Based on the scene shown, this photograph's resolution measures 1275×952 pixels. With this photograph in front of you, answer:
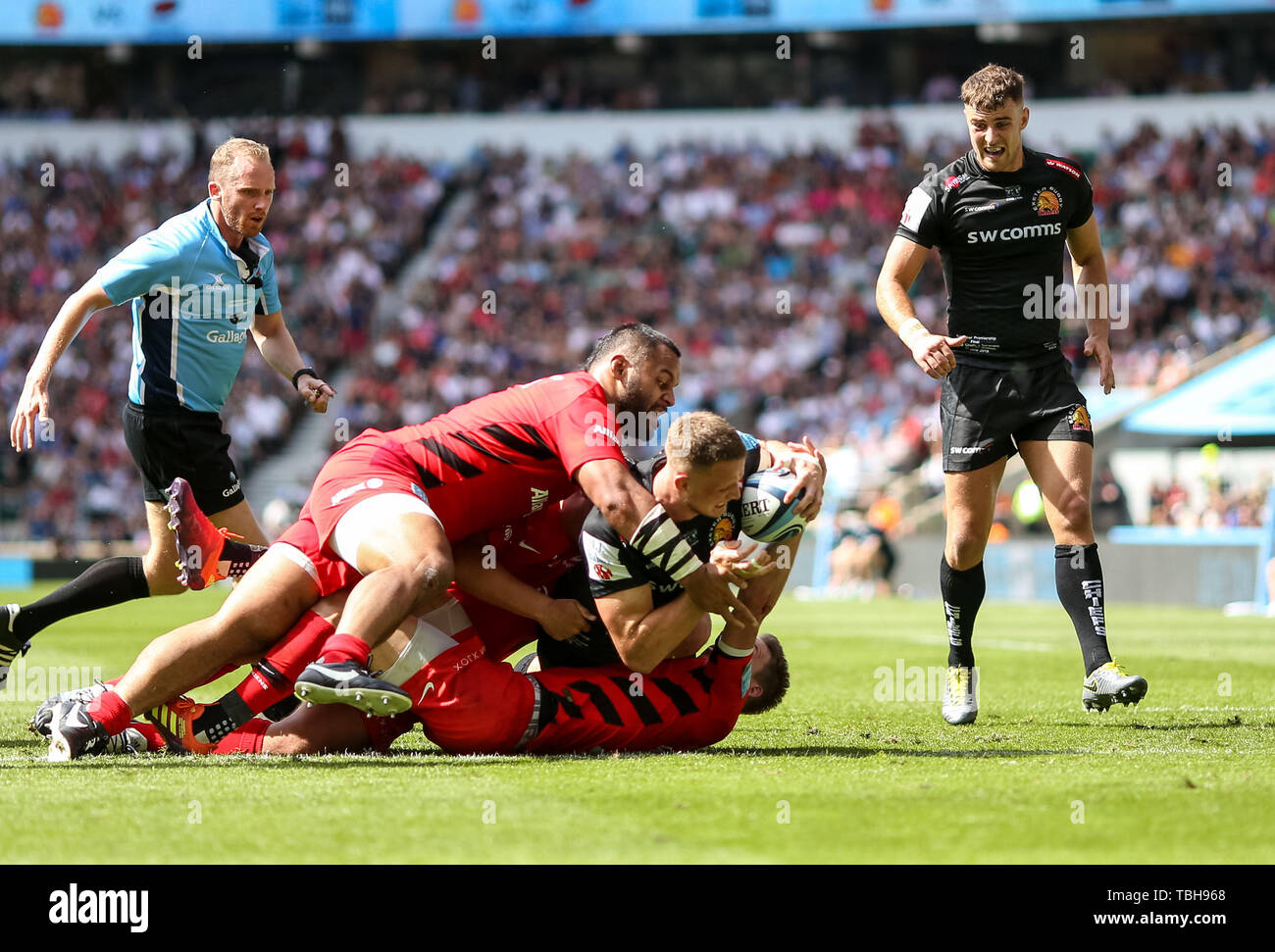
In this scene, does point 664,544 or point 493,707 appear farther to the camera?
point 493,707

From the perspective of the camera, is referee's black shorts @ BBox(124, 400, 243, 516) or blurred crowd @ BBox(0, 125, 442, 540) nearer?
referee's black shorts @ BBox(124, 400, 243, 516)

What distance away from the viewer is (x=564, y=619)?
18.8ft

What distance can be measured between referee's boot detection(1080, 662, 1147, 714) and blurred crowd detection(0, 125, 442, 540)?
2404 centimetres

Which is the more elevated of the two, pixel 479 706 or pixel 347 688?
pixel 347 688

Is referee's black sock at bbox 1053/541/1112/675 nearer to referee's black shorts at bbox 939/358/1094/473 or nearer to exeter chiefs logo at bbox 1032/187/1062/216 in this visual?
referee's black shorts at bbox 939/358/1094/473

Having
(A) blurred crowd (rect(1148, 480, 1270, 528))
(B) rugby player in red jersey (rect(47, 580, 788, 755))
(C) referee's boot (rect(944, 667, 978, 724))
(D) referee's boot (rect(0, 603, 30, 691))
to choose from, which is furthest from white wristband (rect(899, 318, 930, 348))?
(A) blurred crowd (rect(1148, 480, 1270, 528))

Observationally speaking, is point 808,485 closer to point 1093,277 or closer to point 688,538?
point 688,538

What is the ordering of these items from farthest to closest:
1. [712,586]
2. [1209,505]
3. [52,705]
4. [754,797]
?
[1209,505] → [52,705] → [712,586] → [754,797]

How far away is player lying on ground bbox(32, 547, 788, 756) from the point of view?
5602mm

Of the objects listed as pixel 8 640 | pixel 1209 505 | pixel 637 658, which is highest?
pixel 637 658

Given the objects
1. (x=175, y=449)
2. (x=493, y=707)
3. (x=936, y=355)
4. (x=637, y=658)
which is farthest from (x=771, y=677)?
(x=175, y=449)

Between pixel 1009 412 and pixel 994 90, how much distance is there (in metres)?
1.41
